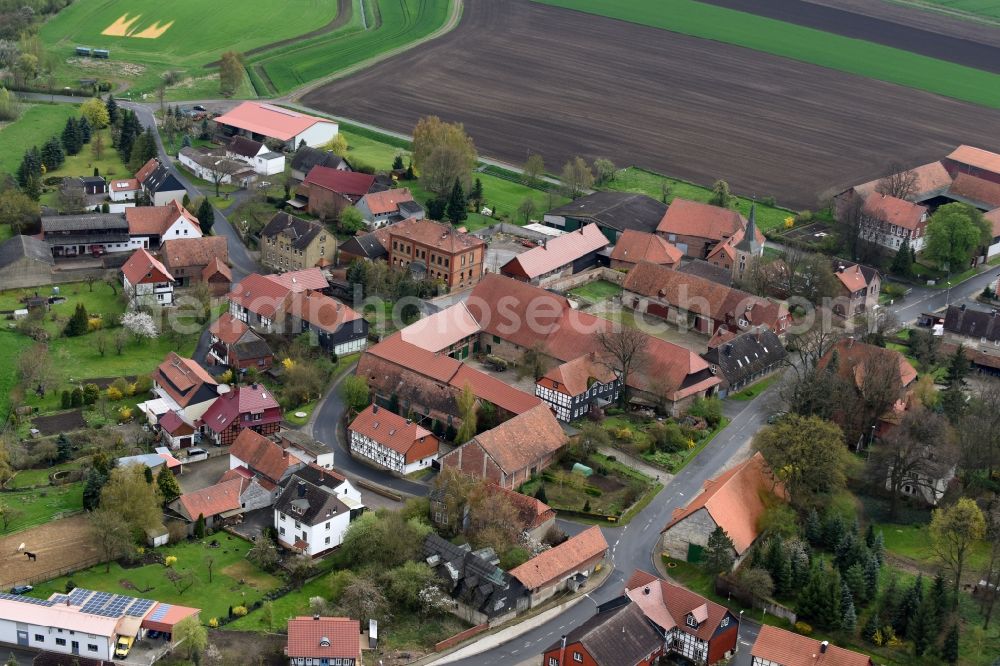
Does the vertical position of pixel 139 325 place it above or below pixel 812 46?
below

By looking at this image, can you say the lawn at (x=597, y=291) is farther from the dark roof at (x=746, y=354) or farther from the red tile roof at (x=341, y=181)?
the red tile roof at (x=341, y=181)

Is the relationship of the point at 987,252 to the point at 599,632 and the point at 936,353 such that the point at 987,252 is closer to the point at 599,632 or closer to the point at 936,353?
the point at 936,353

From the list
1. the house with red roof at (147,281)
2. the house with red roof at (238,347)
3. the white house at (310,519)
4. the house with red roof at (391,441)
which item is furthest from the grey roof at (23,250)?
the white house at (310,519)

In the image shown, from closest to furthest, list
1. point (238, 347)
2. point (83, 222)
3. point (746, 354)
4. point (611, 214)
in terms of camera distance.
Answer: point (238, 347) < point (746, 354) < point (83, 222) < point (611, 214)

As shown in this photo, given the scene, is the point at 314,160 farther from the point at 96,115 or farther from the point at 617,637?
the point at 617,637

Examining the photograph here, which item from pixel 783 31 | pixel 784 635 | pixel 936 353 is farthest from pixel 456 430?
pixel 783 31

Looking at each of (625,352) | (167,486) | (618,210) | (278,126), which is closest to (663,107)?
(618,210)

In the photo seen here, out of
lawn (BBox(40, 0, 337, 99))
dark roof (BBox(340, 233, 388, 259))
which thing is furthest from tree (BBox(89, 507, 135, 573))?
lawn (BBox(40, 0, 337, 99))
